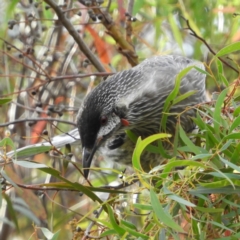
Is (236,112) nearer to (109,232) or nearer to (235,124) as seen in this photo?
(235,124)

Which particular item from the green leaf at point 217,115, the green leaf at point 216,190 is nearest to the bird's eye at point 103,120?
the green leaf at point 217,115

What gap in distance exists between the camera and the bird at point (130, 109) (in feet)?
7.79

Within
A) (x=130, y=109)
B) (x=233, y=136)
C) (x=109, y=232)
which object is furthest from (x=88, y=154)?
(x=233, y=136)

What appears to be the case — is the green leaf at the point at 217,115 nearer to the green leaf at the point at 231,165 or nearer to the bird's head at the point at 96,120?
the green leaf at the point at 231,165

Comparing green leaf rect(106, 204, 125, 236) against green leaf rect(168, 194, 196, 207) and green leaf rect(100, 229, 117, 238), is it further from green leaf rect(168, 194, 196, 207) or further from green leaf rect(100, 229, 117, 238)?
green leaf rect(168, 194, 196, 207)

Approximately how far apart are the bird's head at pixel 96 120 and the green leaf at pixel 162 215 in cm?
88

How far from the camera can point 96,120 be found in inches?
92.8

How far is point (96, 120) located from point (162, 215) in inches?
38.4

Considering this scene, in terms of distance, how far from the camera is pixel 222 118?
67.3 inches

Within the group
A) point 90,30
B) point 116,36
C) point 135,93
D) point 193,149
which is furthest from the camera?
point 90,30

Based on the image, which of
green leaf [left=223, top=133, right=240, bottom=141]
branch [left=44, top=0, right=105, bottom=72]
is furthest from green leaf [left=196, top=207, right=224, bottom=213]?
branch [left=44, top=0, right=105, bottom=72]

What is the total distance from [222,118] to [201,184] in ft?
0.77

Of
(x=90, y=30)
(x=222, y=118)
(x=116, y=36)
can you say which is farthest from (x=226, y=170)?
(x=90, y=30)

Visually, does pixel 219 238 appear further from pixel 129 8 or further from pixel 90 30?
pixel 90 30
